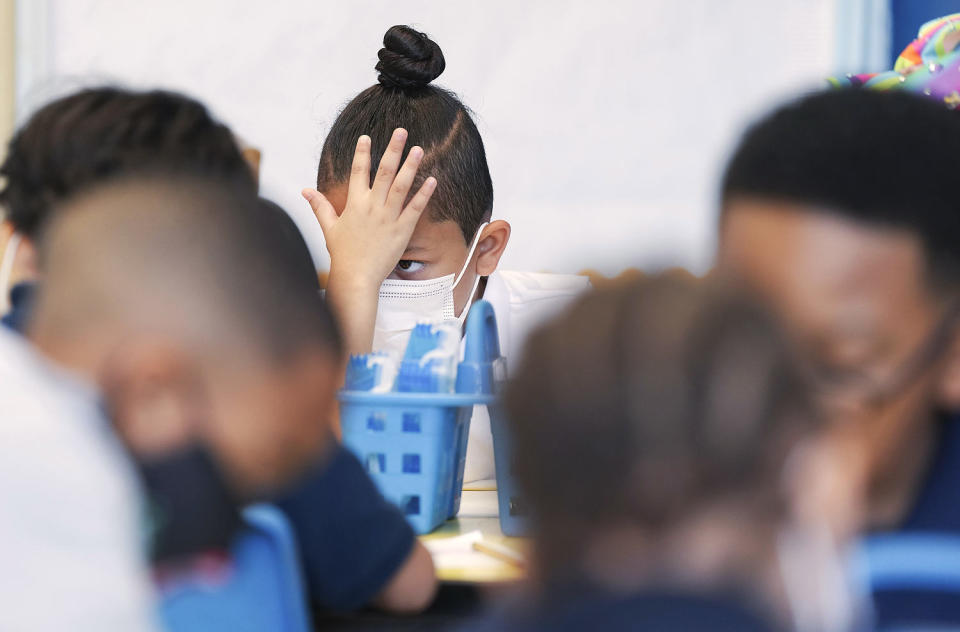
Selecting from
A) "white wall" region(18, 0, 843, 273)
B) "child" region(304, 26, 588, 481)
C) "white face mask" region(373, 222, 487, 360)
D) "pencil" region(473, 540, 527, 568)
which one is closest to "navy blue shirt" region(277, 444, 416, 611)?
"pencil" region(473, 540, 527, 568)

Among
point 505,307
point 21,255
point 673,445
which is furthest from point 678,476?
point 505,307

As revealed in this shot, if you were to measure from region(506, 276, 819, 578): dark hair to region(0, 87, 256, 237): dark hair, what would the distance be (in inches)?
11.4

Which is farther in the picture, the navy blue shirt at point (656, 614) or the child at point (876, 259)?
the child at point (876, 259)

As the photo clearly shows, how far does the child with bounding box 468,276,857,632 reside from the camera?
46cm

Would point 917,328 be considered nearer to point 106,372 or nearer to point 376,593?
point 376,593

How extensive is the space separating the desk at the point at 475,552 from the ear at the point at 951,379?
40 cm

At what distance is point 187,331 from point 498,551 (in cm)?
54

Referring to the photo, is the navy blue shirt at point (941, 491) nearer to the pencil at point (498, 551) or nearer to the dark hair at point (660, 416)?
the pencil at point (498, 551)

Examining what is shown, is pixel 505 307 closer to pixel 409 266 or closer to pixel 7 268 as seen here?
pixel 409 266

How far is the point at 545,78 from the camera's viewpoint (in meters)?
2.73

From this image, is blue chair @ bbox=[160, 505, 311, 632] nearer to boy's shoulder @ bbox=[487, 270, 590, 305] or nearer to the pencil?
the pencil

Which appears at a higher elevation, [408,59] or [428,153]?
[408,59]

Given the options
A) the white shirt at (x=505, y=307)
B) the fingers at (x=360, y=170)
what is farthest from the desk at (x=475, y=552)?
the fingers at (x=360, y=170)

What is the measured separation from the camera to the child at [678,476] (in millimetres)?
457
